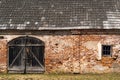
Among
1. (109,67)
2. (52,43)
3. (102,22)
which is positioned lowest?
(109,67)

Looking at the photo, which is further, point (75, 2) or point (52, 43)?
point (75, 2)

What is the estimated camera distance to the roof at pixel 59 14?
21703 millimetres

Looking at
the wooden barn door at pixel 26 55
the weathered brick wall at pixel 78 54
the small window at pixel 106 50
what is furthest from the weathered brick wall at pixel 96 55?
the wooden barn door at pixel 26 55

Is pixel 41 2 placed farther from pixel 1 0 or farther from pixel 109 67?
pixel 109 67

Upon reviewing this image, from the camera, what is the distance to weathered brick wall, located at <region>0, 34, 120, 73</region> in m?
21.5

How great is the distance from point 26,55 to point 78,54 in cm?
343

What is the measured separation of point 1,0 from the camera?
2398 cm

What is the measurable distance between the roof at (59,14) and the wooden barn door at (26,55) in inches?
39.4

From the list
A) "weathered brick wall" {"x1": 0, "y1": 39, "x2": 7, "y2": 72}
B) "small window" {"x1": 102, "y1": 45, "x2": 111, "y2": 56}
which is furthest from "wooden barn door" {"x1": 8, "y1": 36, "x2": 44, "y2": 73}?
"small window" {"x1": 102, "y1": 45, "x2": 111, "y2": 56}

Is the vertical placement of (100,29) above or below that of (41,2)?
below

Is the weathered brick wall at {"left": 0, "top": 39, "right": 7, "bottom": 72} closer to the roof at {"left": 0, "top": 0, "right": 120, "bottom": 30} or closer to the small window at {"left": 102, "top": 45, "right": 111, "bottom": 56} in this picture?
the roof at {"left": 0, "top": 0, "right": 120, "bottom": 30}

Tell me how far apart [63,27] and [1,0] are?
5422 millimetres

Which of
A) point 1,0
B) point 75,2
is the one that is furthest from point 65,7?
point 1,0

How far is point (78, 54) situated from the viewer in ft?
70.6
